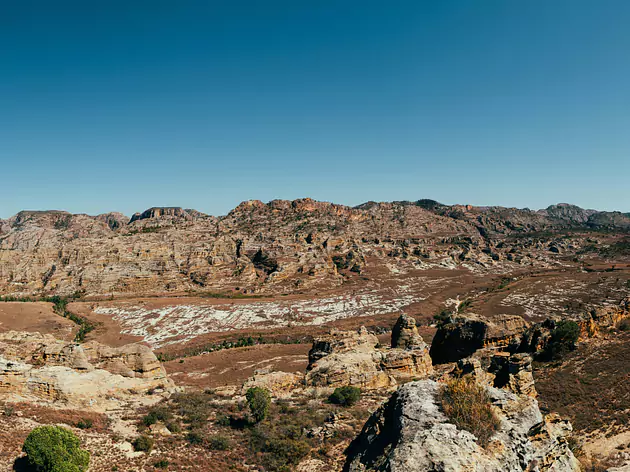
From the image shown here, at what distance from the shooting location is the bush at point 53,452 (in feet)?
43.3

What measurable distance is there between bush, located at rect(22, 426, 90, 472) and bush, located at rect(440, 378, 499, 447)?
50.4ft

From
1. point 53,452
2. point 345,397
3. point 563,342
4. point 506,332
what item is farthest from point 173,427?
point 506,332

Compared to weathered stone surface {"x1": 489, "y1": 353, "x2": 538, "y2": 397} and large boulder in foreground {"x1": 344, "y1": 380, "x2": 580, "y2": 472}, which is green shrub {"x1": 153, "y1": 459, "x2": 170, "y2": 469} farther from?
weathered stone surface {"x1": 489, "y1": 353, "x2": 538, "y2": 397}

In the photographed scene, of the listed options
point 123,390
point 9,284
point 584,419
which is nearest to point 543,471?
point 584,419

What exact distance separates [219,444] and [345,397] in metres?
9.64

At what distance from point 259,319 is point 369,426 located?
256 feet

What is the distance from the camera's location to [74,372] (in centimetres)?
2409

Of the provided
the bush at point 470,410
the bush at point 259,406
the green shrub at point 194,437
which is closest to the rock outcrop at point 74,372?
the green shrub at point 194,437

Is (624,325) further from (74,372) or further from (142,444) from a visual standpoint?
(74,372)

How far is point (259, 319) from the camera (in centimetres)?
8538

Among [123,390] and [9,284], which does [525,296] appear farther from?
[9,284]

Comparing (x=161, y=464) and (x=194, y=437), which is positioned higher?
(x=161, y=464)

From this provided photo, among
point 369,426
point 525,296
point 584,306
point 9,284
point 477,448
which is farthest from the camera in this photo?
point 9,284

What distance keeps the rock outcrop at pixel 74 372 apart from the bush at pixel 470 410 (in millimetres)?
23844
